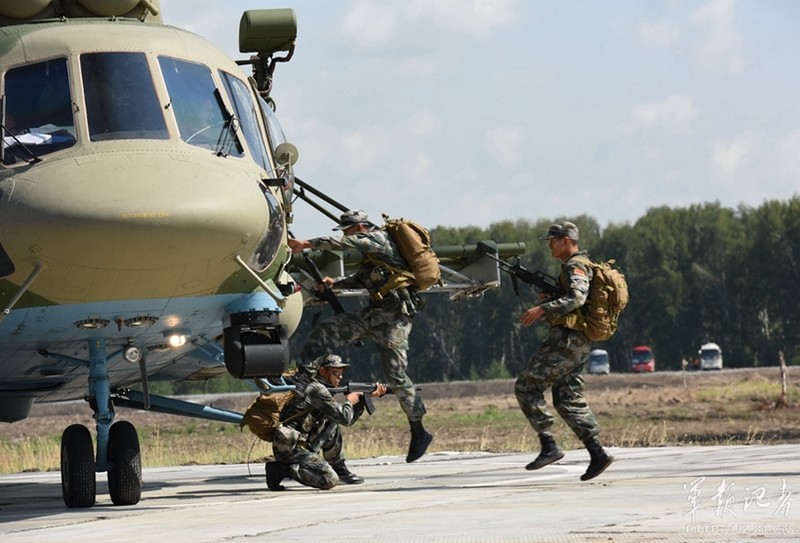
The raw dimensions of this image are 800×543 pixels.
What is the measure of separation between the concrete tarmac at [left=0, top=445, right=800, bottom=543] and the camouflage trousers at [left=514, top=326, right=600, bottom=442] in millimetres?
478

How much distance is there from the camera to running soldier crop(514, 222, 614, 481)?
37.8 feet

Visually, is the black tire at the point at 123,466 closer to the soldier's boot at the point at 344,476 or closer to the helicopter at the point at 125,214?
the helicopter at the point at 125,214

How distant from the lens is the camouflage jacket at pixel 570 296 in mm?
11500

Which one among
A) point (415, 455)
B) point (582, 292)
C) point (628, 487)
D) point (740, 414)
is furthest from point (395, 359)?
point (740, 414)

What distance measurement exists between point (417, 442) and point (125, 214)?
402 centimetres

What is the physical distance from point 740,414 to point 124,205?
25982 mm

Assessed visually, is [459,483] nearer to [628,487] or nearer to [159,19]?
[628,487]

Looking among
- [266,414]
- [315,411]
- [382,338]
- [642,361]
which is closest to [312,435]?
[315,411]

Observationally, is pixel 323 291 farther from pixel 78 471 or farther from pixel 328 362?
pixel 78 471

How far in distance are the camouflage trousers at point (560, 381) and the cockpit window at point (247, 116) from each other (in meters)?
2.66

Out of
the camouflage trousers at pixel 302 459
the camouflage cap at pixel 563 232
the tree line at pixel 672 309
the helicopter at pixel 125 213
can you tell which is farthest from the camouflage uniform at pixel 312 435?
the tree line at pixel 672 309

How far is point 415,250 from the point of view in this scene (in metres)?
12.5

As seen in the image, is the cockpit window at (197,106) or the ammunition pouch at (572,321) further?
the ammunition pouch at (572,321)

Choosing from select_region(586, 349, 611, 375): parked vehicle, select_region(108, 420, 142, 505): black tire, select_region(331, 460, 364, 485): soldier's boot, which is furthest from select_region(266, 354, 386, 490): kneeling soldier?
select_region(586, 349, 611, 375): parked vehicle
